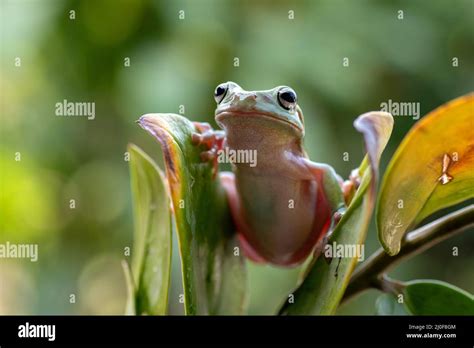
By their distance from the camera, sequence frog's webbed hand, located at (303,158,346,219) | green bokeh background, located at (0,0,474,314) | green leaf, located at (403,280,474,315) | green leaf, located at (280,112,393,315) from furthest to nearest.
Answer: green bokeh background, located at (0,0,474,314) → frog's webbed hand, located at (303,158,346,219) → green leaf, located at (403,280,474,315) → green leaf, located at (280,112,393,315)

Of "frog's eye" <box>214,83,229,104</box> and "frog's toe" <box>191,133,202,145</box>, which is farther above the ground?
"frog's eye" <box>214,83,229,104</box>

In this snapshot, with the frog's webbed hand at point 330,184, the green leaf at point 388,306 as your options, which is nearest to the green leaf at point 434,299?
the green leaf at point 388,306

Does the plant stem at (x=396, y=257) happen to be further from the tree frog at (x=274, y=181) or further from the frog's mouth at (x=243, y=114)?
the frog's mouth at (x=243, y=114)

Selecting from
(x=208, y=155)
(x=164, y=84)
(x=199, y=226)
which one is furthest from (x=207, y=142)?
(x=164, y=84)

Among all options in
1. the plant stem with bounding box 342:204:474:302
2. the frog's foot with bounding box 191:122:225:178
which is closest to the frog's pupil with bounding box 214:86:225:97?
the frog's foot with bounding box 191:122:225:178

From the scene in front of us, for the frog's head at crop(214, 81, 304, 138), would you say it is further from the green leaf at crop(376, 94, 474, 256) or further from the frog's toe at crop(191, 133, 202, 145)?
the green leaf at crop(376, 94, 474, 256)

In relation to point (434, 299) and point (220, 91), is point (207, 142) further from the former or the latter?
point (434, 299)
